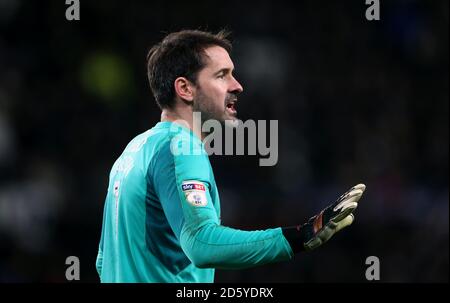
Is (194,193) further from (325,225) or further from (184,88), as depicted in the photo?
(184,88)

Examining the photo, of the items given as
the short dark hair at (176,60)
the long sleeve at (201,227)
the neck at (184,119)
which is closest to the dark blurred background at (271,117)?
the short dark hair at (176,60)

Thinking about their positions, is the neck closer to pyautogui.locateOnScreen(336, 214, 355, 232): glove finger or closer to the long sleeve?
the long sleeve

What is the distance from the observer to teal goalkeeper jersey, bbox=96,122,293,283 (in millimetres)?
3572

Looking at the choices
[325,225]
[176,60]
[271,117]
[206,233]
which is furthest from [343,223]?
[271,117]

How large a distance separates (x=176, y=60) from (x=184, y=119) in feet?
1.11

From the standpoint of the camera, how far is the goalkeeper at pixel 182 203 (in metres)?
3.56

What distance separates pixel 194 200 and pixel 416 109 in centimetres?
752

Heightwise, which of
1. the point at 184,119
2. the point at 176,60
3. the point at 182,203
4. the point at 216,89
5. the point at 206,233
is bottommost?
the point at 206,233

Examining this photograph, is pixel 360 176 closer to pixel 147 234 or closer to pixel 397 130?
pixel 397 130

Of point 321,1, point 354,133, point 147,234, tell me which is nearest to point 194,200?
point 147,234

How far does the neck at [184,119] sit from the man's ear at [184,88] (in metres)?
0.07

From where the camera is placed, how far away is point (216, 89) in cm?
429

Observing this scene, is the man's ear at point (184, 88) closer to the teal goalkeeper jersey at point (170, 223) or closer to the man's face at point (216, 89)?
the man's face at point (216, 89)

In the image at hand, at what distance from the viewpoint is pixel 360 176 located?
956 cm
